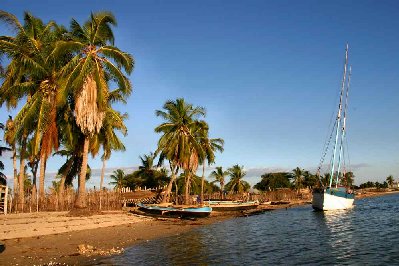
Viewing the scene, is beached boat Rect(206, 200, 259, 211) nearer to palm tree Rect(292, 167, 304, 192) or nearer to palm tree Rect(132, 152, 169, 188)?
palm tree Rect(132, 152, 169, 188)

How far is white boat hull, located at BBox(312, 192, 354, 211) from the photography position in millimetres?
46531

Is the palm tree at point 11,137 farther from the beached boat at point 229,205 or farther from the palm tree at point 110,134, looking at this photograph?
the beached boat at point 229,205

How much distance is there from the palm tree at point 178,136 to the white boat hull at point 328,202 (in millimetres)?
16375

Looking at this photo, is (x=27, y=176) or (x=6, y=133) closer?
(x=6, y=133)

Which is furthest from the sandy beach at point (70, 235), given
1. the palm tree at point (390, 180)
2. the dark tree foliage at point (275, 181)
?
the palm tree at point (390, 180)

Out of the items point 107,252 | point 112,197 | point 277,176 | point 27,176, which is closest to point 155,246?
point 107,252

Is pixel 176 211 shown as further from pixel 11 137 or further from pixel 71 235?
pixel 11 137

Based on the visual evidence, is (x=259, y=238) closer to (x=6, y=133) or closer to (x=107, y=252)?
(x=107, y=252)

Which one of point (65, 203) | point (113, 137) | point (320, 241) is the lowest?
point (320, 241)

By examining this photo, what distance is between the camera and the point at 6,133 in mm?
35406

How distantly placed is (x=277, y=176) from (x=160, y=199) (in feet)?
192

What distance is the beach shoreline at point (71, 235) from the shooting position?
14.7 m

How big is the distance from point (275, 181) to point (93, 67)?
77.6 m

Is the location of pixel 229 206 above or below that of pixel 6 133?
below
